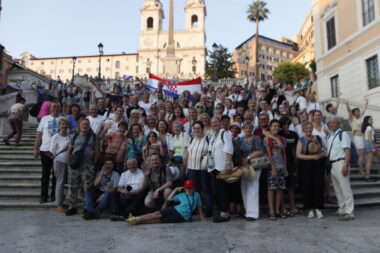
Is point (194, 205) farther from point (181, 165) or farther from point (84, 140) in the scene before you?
point (84, 140)

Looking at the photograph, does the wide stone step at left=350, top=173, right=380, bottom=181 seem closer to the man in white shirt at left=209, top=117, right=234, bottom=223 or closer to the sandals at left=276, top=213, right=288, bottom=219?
the sandals at left=276, top=213, right=288, bottom=219

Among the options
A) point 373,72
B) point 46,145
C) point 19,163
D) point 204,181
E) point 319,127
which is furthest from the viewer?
point 373,72

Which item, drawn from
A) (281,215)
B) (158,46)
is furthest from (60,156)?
(158,46)

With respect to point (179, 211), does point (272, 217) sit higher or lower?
lower

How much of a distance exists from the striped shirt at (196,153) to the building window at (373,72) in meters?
14.3

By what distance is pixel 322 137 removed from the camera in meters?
6.36

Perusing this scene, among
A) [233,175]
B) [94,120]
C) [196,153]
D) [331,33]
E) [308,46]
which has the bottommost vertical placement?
[233,175]

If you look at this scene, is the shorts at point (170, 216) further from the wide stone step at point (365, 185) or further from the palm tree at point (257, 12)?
the palm tree at point (257, 12)

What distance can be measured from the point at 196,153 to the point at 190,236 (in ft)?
5.50

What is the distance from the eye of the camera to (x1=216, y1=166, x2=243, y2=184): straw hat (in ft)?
17.3

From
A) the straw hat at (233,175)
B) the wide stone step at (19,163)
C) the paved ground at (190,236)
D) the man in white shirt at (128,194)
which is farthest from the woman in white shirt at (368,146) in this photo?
the wide stone step at (19,163)

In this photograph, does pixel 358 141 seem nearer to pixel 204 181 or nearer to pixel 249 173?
pixel 249 173

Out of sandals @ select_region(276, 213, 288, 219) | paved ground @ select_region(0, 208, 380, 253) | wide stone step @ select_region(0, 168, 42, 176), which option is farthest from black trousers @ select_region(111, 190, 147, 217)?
wide stone step @ select_region(0, 168, 42, 176)

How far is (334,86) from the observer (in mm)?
20359
